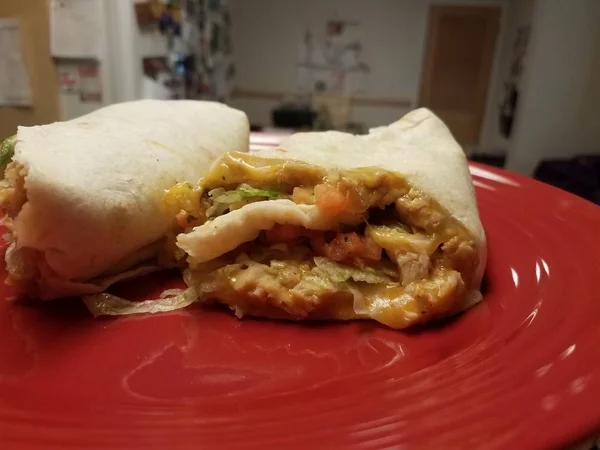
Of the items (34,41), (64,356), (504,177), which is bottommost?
(64,356)

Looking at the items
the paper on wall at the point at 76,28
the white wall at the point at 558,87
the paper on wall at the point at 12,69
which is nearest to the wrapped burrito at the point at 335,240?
the paper on wall at the point at 76,28

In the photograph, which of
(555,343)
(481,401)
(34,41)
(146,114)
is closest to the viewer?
(481,401)

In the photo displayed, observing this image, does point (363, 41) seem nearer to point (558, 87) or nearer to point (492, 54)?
point (492, 54)

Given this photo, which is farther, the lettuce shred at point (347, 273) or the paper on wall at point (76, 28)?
the paper on wall at point (76, 28)

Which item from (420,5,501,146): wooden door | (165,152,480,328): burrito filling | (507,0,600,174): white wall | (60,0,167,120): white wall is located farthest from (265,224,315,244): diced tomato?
(420,5,501,146): wooden door

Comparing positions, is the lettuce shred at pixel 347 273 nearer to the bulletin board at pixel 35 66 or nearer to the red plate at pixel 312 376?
the red plate at pixel 312 376

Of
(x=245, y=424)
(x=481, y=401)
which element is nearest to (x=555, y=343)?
(x=481, y=401)

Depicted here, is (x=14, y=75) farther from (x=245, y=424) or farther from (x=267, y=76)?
(x=267, y=76)
